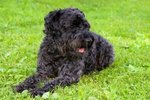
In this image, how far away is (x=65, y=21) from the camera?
7.93 m

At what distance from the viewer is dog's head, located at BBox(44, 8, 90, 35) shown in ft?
25.8

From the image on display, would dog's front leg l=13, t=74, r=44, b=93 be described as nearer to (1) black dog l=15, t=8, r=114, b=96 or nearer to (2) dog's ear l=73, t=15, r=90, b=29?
(1) black dog l=15, t=8, r=114, b=96

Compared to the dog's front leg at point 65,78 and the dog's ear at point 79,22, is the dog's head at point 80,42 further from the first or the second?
the dog's front leg at point 65,78

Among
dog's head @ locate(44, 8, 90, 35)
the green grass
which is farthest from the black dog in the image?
A: the green grass

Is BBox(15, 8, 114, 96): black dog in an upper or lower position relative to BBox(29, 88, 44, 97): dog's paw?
upper

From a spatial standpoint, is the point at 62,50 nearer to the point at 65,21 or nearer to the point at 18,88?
the point at 65,21

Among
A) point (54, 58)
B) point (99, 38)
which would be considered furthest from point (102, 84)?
point (99, 38)

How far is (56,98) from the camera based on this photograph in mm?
7227

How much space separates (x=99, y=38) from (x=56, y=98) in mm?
2660

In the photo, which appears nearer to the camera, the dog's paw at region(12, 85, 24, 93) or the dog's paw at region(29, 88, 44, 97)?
the dog's paw at region(29, 88, 44, 97)

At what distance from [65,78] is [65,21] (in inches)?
40.1

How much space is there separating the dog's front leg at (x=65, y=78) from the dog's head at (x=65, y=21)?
70cm

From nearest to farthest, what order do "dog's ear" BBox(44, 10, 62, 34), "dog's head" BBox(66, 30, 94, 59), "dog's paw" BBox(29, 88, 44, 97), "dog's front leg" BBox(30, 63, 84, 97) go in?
1. "dog's paw" BBox(29, 88, 44, 97)
2. "dog's front leg" BBox(30, 63, 84, 97)
3. "dog's head" BBox(66, 30, 94, 59)
4. "dog's ear" BBox(44, 10, 62, 34)

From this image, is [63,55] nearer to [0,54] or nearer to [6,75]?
[6,75]
